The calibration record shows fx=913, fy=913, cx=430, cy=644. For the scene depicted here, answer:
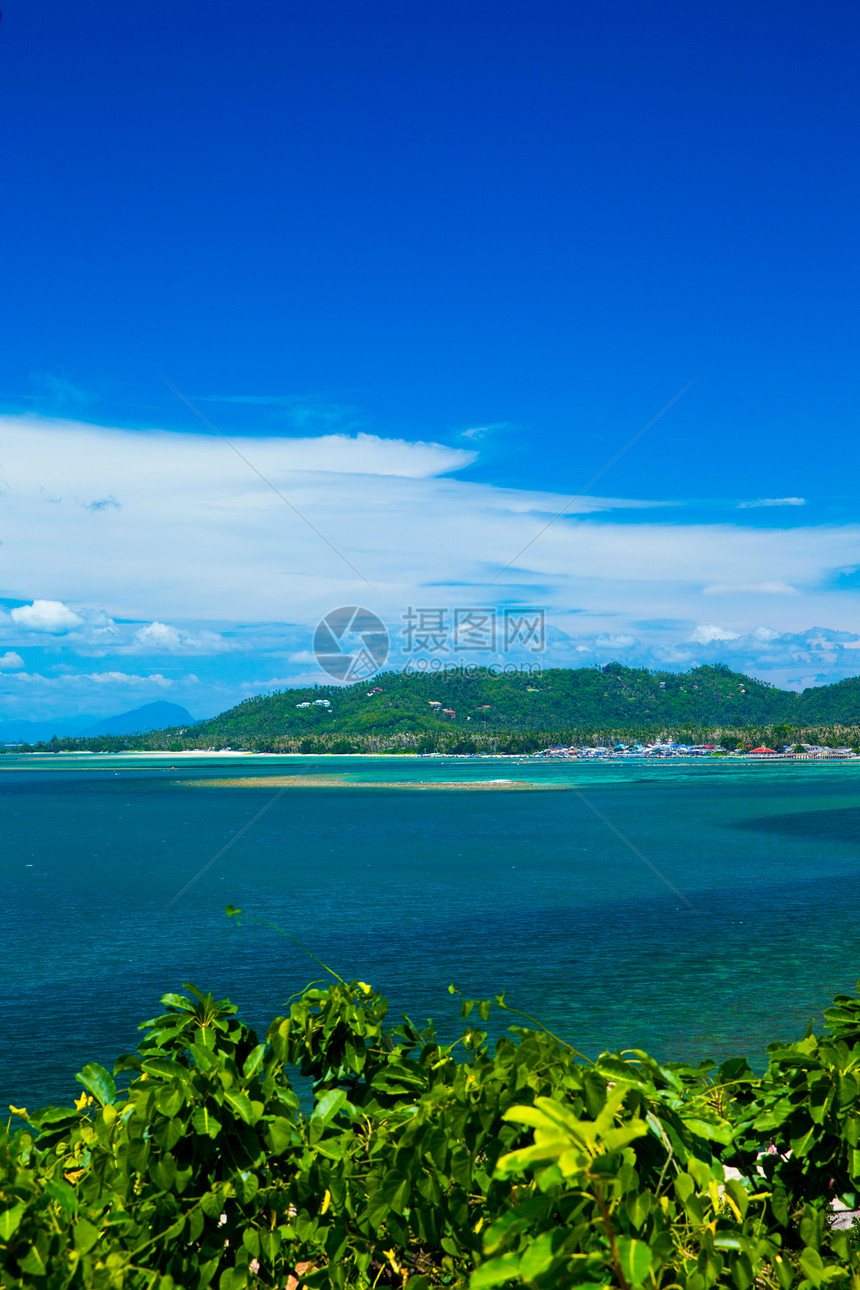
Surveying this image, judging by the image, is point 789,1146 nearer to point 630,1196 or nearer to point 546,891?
point 630,1196

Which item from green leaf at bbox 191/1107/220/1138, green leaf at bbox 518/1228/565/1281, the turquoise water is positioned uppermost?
green leaf at bbox 518/1228/565/1281

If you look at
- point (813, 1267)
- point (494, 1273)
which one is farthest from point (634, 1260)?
point (813, 1267)

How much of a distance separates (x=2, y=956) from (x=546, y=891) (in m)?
21.0

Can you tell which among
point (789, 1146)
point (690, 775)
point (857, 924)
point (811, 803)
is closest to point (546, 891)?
point (857, 924)

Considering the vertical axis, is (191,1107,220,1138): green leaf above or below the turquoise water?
above

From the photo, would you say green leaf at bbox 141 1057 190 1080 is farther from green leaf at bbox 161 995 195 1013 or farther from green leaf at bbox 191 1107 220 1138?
green leaf at bbox 161 995 195 1013

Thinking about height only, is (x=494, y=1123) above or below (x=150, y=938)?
above

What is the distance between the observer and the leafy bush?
111 inches

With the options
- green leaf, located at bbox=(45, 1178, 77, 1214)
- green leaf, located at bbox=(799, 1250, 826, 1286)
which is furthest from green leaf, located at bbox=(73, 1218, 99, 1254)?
green leaf, located at bbox=(799, 1250, 826, 1286)

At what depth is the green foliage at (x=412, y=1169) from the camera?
281 cm

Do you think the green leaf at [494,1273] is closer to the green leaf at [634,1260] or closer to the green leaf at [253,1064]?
the green leaf at [634,1260]

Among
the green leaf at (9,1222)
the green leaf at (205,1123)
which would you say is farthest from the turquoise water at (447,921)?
the green leaf at (9,1222)

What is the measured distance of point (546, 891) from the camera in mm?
38688

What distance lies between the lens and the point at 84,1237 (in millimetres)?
3049
